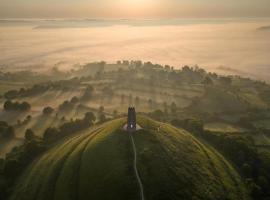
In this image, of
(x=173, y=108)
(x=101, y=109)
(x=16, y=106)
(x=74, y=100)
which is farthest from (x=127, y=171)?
(x=74, y=100)

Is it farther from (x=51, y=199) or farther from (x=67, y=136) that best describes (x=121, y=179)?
(x=67, y=136)

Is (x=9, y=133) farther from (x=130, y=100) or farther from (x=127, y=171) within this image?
(x=130, y=100)

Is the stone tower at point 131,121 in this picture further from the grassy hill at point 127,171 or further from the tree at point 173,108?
the tree at point 173,108

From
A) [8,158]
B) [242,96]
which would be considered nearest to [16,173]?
[8,158]

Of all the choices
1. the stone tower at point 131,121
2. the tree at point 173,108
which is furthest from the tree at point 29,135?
the tree at point 173,108

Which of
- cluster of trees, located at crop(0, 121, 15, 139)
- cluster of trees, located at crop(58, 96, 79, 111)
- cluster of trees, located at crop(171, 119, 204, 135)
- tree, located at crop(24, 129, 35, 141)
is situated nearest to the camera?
tree, located at crop(24, 129, 35, 141)

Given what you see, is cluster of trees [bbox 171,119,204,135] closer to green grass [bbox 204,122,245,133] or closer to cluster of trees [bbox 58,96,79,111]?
green grass [bbox 204,122,245,133]

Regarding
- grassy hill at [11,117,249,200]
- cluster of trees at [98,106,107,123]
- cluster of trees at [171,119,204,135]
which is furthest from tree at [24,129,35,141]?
cluster of trees at [171,119,204,135]

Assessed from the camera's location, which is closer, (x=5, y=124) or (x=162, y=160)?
(x=162, y=160)
